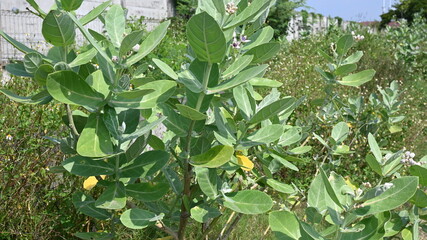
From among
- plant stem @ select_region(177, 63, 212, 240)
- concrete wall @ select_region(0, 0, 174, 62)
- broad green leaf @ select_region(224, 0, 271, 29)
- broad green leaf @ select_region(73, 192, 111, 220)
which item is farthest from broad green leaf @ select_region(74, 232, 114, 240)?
concrete wall @ select_region(0, 0, 174, 62)

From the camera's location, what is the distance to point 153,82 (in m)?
1.27

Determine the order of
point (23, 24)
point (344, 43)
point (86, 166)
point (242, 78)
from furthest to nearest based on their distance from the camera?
point (23, 24) < point (344, 43) < point (86, 166) < point (242, 78)

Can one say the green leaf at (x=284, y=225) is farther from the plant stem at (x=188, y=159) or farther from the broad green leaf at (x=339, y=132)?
the broad green leaf at (x=339, y=132)

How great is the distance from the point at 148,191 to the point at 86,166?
0.20 m

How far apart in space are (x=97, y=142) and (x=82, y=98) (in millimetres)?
117

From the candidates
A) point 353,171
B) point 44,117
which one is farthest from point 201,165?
point 353,171

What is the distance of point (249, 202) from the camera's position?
4.54ft

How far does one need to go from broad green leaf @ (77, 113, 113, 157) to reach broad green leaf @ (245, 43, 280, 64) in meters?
0.50

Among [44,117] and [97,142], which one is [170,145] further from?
[44,117]

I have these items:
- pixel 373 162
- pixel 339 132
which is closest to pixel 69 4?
pixel 373 162

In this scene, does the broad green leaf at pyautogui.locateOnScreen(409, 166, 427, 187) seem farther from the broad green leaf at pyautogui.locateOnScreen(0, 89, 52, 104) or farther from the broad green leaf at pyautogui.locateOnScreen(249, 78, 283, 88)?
the broad green leaf at pyautogui.locateOnScreen(0, 89, 52, 104)

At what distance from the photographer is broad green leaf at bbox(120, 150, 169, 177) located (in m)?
1.36

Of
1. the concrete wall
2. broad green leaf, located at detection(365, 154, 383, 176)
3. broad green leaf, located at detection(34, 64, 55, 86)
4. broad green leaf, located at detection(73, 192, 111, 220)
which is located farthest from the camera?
the concrete wall

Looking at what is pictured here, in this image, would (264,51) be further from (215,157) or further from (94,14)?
(94,14)
